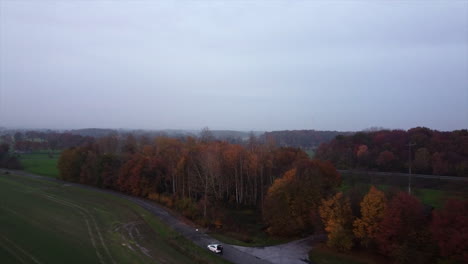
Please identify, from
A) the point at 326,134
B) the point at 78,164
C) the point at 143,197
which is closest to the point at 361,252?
the point at 143,197

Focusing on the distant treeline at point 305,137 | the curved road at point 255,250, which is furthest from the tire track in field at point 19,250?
the distant treeline at point 305,137

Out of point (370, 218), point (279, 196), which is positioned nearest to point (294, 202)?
point (279, 196)

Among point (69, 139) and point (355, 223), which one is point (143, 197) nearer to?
point (355, 223)

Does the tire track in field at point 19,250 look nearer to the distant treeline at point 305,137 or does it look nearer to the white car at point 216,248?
the white car at point 216,248

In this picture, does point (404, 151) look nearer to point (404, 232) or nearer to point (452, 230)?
point (404, 232)

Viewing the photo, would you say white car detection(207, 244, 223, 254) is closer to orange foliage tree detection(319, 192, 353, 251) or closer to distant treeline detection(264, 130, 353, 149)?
orange foliage tree detection(319, 192, 353, 251)

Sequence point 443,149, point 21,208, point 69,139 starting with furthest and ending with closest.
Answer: point 69,139 → point 443,149 → point 21,208

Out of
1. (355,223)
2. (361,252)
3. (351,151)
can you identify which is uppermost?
(351,151)
